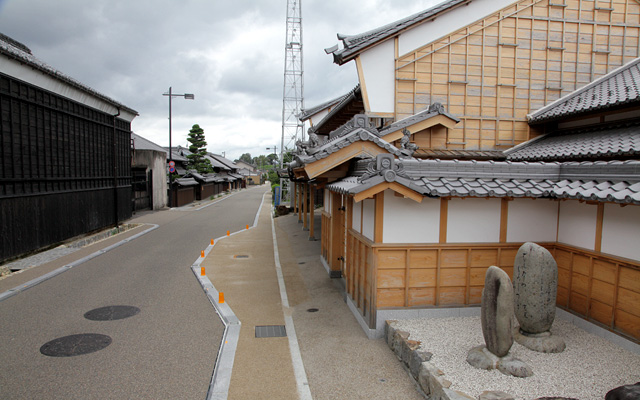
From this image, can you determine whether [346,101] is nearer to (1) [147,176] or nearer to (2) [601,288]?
(2) [601,288]

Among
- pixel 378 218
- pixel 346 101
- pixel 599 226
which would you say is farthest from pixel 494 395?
pixel 346 101

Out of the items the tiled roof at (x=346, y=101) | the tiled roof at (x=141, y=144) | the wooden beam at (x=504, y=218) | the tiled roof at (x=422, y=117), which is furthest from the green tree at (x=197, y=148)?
the wooden beam at (x=504, y=218)

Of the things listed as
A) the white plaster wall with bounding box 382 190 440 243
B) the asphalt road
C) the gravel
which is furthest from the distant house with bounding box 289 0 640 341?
the asphalt road

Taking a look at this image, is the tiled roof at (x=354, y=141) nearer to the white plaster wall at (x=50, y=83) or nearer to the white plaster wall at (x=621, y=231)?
the white plaster wall at (x=621, y=231)

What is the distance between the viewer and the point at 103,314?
961 cm

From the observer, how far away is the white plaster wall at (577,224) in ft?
25.2

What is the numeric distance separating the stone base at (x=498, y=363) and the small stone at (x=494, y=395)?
0.68m

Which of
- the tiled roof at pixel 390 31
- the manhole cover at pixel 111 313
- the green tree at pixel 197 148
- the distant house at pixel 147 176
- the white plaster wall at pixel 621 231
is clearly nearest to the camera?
the white plaster wall at pixel 621 231

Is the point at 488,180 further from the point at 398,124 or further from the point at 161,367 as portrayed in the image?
the point at 161,367

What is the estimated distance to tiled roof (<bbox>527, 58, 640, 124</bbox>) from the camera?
10141 millimetres

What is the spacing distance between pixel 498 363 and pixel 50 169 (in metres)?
18.3

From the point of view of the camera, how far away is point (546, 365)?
6254mm

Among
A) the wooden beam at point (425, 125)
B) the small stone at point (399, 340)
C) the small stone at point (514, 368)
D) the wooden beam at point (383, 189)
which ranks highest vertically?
the wooden beam at point (425, 125)

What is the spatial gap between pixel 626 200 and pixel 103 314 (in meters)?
10.8
